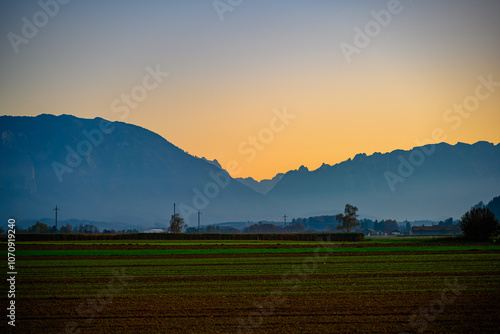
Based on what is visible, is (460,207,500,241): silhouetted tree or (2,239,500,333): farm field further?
(460,207,500,241): silhouetted tree

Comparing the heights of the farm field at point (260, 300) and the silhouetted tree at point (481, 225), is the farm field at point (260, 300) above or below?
below

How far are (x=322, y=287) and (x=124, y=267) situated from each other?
57.7ft

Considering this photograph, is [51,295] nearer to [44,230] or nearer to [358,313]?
[358,313]

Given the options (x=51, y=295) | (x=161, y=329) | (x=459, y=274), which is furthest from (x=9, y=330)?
(x=459, y=274)

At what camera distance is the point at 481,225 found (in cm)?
8550

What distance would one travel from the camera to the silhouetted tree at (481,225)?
84.5 meters

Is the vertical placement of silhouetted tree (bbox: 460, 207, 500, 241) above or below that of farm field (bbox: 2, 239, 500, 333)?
above

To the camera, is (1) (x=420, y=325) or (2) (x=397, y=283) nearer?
(1) (x=420, y=325)

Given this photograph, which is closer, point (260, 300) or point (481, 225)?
point (260, 300)

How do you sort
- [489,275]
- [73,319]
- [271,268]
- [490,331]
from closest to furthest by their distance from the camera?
[490,331]
[73,319]
[489,275]
[271,268]

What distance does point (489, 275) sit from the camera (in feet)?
97.9

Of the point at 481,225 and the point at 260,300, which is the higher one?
the point at 481,225

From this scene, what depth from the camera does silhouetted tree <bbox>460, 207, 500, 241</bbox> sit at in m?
84.5

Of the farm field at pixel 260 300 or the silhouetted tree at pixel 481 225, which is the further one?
the silhouetted tree at pixel 481 225
